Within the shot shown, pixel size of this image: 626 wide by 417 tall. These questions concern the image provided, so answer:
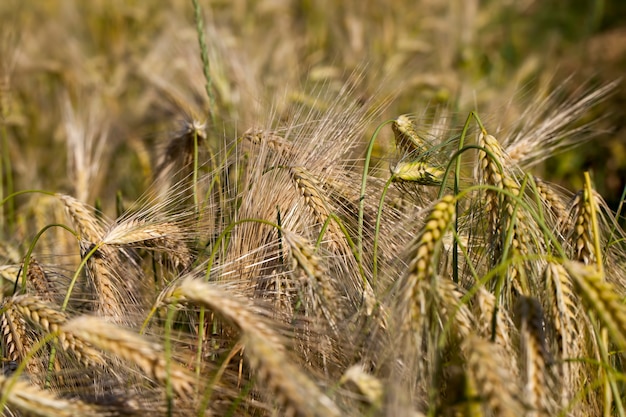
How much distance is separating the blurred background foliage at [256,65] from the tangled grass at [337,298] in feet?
1.87

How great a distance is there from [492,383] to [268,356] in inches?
13.7

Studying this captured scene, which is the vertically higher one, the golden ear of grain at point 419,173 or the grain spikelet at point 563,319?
the golden ear of grain at point 419,173

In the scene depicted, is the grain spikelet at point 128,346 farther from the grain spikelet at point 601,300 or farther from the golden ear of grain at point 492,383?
the grain spikelet at point 601,300

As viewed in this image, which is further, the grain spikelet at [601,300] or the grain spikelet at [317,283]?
the grain spikelet at [317,283]

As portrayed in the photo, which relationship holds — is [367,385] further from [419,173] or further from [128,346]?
[419,173]

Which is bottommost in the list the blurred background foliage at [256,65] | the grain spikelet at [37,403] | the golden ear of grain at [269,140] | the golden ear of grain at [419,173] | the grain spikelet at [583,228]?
the grain spikelet at [37,403]

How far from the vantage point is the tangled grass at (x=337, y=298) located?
1.25m

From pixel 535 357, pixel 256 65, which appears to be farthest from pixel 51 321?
pixel 256 65

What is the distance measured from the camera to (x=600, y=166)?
3.75 m

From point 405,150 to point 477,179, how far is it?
0.24 m

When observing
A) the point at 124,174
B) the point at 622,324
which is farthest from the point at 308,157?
the point at 124,174

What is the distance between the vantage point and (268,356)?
1141 millimetres

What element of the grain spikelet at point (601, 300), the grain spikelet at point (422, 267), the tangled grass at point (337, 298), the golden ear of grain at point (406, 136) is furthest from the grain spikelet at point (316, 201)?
the grain spikelet at point (601, 300)

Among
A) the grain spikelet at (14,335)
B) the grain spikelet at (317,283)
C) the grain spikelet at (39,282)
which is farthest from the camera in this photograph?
the grain spikelet at (39,282)
